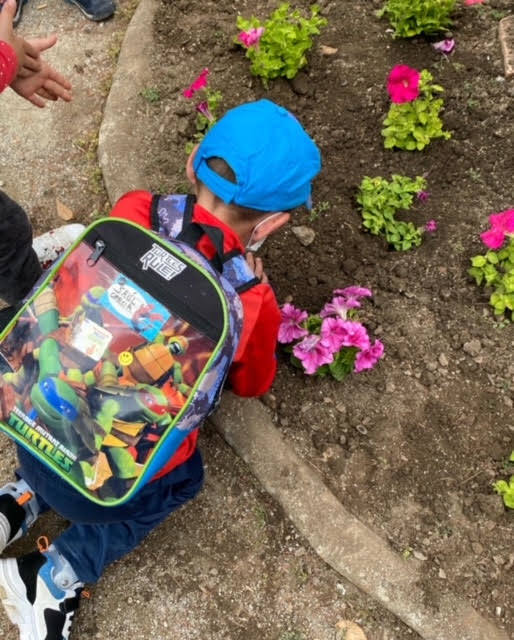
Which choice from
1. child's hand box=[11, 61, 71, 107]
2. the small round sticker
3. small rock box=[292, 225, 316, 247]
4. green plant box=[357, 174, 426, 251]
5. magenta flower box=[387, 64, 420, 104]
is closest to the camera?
the small round sticker

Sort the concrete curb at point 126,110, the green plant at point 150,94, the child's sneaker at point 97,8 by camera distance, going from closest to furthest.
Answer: the concrete curb at point 126,110 < the green plant at point 150,94 < the child's sneaker at point 97,8

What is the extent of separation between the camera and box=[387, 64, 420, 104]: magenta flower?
295cm

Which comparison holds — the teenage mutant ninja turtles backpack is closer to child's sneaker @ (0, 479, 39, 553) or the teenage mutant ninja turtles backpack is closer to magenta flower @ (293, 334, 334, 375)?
magenta flower @ (293, 334, 334, 375)

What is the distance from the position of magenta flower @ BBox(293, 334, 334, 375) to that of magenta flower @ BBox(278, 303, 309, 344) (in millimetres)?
70

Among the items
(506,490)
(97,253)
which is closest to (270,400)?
(506,490)

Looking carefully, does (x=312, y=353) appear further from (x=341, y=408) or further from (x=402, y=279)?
(x=402, y=279)

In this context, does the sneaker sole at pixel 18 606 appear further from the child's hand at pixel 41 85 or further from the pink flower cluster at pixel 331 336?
the child's hand at pixel 41 85

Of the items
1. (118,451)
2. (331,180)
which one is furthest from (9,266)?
(331,180)

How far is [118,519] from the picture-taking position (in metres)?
2.34

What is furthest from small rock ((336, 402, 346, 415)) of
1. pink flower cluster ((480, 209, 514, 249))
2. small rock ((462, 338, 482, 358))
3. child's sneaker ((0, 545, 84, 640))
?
child's sneaker ((0, 545, 84, 640))

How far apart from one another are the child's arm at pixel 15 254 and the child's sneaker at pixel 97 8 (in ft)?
6.62

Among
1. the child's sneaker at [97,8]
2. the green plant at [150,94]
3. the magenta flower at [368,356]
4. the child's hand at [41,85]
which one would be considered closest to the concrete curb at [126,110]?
the green plant at [150,94]

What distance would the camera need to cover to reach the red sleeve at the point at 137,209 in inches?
86.7

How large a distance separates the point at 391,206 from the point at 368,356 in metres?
0.83
